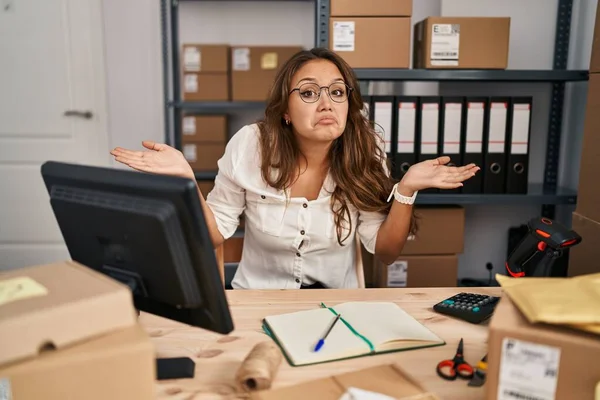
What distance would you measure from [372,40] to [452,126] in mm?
466

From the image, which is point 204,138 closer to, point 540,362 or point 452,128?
point 452,128

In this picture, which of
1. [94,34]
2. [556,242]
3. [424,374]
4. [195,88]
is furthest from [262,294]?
[94,34]

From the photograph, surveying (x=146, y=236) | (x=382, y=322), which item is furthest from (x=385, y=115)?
(x=146, y=236)

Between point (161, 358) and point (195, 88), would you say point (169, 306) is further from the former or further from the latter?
point (195, 88)

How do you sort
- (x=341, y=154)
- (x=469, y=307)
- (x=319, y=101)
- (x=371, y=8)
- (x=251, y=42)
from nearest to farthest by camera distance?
(x=469, y=307) → (x=319, y=101) → (x=341, y=154) → (x=371, y=8) → (x=251, y=42)

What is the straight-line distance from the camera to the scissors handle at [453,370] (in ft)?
2.69

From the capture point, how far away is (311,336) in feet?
3.12

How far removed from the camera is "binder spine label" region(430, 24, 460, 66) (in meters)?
2.08

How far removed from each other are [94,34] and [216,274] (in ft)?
8.76

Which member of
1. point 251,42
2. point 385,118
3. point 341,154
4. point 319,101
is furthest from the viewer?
point 251,42

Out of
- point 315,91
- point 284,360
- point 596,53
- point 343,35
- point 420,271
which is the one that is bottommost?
point 420,271

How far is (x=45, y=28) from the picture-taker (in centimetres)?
297

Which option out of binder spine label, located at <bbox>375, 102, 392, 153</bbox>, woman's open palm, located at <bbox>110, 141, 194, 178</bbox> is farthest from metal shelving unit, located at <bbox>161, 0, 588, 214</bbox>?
woman's open palm, located at <bbox>110, 141, 194, 178</bbox>

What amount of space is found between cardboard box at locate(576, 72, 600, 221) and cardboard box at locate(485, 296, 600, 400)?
91 centimetres
